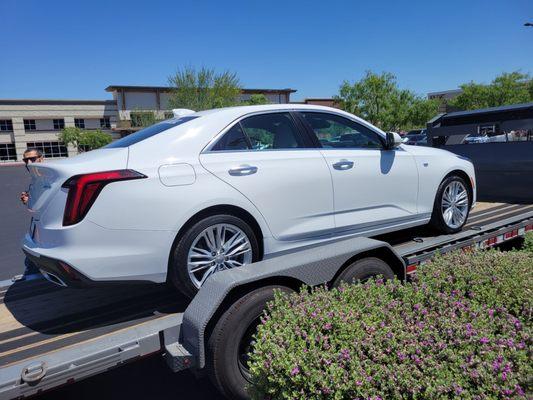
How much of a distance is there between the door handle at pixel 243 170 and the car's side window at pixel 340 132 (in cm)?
87

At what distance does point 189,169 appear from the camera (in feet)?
10.2

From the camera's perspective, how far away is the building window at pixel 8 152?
190ft

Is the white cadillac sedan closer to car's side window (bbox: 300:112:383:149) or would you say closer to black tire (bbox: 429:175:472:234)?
car's side window (bbox: 300:112:383:149)

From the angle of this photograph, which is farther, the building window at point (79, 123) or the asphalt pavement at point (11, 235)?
the building window at point (79, 123)

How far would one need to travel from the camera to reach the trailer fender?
8.48ft

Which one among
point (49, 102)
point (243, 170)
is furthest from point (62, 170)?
point (49, 102)

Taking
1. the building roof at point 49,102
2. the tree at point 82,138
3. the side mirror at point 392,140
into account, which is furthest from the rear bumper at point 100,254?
the building roof at point 49,102

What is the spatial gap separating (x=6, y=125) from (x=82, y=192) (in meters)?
64.6

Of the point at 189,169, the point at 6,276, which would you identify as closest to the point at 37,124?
the point at 6,276

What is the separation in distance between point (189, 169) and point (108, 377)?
2094 mm

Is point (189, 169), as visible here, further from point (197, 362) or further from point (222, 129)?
point (197, 362)

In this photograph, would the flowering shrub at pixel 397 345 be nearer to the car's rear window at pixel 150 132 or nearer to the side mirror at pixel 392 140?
the car's rear window at pixel 150 132

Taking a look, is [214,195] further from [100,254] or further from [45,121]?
[45,121]

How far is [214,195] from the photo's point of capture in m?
3.12
